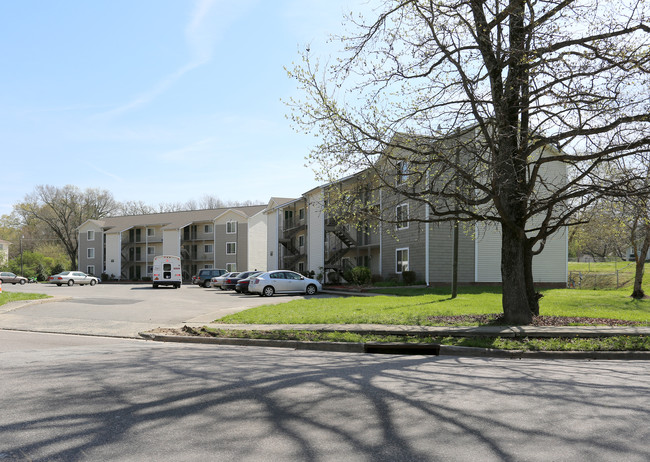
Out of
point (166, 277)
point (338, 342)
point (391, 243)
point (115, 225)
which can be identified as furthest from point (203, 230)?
point (338, 342)

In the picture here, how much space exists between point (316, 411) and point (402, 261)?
95.5ft

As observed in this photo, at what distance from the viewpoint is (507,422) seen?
5.31 m

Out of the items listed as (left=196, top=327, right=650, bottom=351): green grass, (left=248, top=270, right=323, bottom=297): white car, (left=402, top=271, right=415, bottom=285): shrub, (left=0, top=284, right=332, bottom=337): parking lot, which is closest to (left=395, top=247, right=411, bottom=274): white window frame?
(left=402, top=271, right=415, bottom=285): shrub

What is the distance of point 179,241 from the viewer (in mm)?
66500

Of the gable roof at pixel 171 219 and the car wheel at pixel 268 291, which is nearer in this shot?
the car wheel at pixel 268 291

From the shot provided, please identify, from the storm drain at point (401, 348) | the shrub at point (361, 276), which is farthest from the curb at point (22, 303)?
the shrub at point (361, 276)

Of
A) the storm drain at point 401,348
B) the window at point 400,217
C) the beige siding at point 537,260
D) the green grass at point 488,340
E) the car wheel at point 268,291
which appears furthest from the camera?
the beige siding at point 537,260

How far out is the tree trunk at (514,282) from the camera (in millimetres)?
14156

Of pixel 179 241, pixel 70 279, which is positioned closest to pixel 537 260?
pixel 70 279

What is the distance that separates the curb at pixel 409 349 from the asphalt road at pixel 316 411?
1764mm

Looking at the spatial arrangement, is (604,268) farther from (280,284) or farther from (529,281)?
(529,281)

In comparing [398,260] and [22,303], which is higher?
[398,260]

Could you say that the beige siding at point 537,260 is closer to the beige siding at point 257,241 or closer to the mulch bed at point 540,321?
the mulch bed at point 540,321

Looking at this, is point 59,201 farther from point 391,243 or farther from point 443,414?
point 443,414
